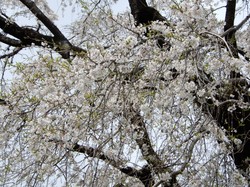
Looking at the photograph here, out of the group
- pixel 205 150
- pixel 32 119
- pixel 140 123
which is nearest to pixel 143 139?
pixel 140 123

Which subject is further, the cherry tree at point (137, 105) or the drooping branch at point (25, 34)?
the drooping branch at point (25, 34)

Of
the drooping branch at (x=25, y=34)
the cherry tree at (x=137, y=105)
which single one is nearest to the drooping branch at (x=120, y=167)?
the cherry tree at (x=137, y=105)

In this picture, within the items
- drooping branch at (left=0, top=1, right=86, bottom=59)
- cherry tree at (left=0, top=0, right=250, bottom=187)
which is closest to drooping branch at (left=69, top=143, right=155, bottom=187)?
cherry tree at (left=0, top=0, right=250, bottom=187)

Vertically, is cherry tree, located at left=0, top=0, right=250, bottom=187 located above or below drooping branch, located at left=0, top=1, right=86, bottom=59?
below

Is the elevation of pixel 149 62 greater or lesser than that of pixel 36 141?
greater

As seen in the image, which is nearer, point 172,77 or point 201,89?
point 201,89

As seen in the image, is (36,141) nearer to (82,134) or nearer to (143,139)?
(82,134)

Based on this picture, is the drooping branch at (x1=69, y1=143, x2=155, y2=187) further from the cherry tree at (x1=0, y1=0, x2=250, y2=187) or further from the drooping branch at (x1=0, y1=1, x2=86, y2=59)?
the drooping branch at (x1=0, y1=1, x2=86, y2=59)

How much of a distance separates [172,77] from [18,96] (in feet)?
4.52

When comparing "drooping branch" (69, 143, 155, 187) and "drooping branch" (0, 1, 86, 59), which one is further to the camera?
"drooping branch" (0, 1, 86, 59)

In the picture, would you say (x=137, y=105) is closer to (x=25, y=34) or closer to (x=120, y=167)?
(x=120, y=167)

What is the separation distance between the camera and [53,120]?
3611mm

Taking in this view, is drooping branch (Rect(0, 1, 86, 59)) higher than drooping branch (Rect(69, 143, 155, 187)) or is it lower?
higher

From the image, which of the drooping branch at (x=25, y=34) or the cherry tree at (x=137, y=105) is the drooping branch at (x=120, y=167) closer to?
the cherry tree at (x=137, y=105)
